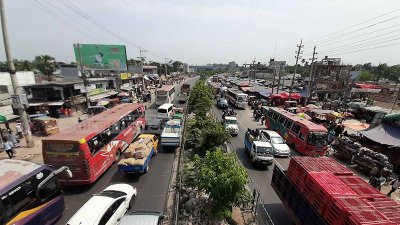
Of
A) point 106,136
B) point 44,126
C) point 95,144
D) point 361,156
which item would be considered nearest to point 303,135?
point 361,156

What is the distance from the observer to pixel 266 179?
1430cm

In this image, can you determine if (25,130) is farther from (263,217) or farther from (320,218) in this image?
(320,218)

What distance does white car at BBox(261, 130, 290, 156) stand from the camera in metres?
17.7

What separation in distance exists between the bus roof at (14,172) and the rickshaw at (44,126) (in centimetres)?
1504

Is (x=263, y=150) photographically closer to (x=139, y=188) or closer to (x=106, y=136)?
(x=139, y=188)

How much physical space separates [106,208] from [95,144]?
16.8ft

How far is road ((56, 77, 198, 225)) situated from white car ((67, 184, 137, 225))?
1274mm

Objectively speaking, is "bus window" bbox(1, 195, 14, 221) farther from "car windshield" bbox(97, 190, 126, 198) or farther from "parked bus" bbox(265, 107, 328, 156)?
"parked bus" bbox(265, 107, 328, 156)

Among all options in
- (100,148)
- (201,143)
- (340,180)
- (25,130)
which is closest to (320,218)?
(340,180)

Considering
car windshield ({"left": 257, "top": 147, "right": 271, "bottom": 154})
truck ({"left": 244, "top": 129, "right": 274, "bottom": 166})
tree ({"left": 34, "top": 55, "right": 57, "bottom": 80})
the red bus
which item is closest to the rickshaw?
the red bus

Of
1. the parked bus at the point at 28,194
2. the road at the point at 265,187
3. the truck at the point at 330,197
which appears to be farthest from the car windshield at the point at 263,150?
the parked bus at the point at 28,194

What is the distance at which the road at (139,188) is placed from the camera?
11102 millimetres

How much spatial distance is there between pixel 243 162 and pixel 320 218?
950 centimetres

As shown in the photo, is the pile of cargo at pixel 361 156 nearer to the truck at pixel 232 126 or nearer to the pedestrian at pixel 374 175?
the pedestrian at pixel 374 175
